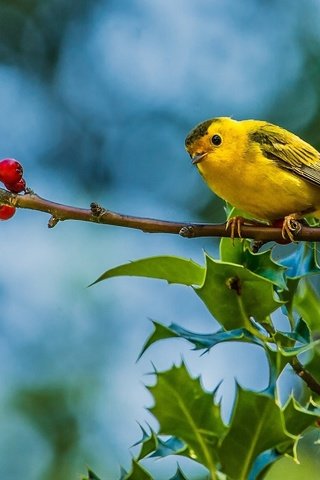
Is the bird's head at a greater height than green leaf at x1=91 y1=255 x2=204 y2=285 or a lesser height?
lesser

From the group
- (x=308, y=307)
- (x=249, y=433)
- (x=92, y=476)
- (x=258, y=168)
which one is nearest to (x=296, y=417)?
(x=249, y=433)

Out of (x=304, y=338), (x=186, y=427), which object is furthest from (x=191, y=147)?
(x=186, y=427)

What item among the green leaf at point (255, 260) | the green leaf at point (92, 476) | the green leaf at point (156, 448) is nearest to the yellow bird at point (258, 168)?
the green leaf at point (255, 260)

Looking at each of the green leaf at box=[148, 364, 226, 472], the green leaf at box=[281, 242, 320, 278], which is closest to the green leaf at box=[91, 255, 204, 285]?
the green leaf at box=[281, 242, 320, 278]

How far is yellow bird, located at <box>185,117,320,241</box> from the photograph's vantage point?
3.23 metres

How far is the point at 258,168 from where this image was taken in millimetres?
3367

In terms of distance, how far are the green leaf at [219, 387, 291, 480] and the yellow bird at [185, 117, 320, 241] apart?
5.13ft

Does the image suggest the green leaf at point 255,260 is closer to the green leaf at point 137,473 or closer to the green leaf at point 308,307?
the green leaf at point 308,307

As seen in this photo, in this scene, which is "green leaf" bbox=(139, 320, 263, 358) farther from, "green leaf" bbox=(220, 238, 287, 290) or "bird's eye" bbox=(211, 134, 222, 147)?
"bird's eye" bbox=(211, 134, 222, 147)

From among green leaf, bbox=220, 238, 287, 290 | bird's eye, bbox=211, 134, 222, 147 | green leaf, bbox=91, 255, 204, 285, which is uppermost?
green leaf, bbox=220, 238, 287, 290

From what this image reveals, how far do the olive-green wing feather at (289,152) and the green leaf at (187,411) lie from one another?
1.80 metres

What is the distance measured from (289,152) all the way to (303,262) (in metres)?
1.41

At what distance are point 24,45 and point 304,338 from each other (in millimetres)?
7561

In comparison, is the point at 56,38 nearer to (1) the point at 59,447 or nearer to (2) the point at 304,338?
(1) the point at 59,447
